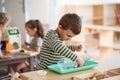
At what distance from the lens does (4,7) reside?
5.76m

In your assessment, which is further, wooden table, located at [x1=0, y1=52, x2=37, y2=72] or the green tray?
wooden table, located at [x1=0, y1=52, x2=37, y2=72]

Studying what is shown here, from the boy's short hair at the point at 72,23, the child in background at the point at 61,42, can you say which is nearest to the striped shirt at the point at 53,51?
the child in background at the point at 61,42

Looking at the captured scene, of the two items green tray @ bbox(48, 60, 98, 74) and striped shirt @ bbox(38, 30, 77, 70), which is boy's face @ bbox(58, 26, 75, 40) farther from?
green tray @ bbox(48, 60, 98, 74)

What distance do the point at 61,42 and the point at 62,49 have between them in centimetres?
7

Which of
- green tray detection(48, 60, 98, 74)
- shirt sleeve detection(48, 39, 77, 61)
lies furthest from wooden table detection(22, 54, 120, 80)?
shirt sleeve detection(48, 39, 77, 61)

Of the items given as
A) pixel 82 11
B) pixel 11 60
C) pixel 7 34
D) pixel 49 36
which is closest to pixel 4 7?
pixel 82 11

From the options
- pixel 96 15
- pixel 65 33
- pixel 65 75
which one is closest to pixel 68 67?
pixel 65 75

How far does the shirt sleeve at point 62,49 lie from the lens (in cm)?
183

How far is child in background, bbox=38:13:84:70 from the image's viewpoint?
1859 mm

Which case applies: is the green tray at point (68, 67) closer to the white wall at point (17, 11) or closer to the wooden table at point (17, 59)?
the wooden table at point (17, 59)

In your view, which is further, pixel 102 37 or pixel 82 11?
pixel 82 11

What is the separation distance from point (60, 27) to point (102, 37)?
130 inches

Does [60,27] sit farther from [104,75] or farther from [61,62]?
[104,75]

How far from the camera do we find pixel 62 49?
6.08 ft
